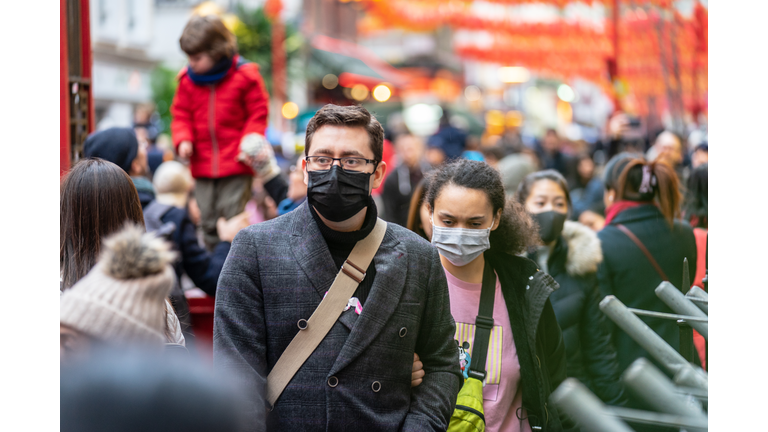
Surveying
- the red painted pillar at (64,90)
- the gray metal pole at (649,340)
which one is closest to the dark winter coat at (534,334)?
the gray metal pole at (649,340)

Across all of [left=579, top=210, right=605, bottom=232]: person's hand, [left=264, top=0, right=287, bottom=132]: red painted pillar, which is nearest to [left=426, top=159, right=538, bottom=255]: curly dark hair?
[left=579, top=210, right=605, bottom=232]: person's hand

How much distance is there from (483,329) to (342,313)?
0.90m

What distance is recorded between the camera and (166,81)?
66.3ft

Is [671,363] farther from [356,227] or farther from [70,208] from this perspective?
[70,208]

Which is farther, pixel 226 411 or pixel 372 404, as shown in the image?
pixel 372 404

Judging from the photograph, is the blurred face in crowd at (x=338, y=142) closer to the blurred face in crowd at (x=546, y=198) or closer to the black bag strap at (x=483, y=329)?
the black bag strap at (x=483, y=329)

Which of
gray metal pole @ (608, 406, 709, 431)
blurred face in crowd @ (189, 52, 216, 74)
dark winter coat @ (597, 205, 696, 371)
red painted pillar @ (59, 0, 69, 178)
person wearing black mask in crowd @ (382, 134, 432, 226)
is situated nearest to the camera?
gray metal pole @ (608, 406, 709, 431)

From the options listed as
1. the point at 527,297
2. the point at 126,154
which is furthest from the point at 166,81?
the point at 527,297

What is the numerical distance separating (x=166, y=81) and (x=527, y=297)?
18.7 m

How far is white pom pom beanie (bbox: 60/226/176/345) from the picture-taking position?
181 centimetres

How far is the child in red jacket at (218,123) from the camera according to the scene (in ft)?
17.7

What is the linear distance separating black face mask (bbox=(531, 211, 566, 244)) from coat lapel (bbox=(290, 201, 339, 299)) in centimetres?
195

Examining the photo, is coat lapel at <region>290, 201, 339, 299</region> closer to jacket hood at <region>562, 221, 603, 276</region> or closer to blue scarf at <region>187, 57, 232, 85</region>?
jacket hood at <region>562, 221, 603, 276</region>

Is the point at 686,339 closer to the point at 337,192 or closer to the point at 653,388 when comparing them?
the point at 653,388
